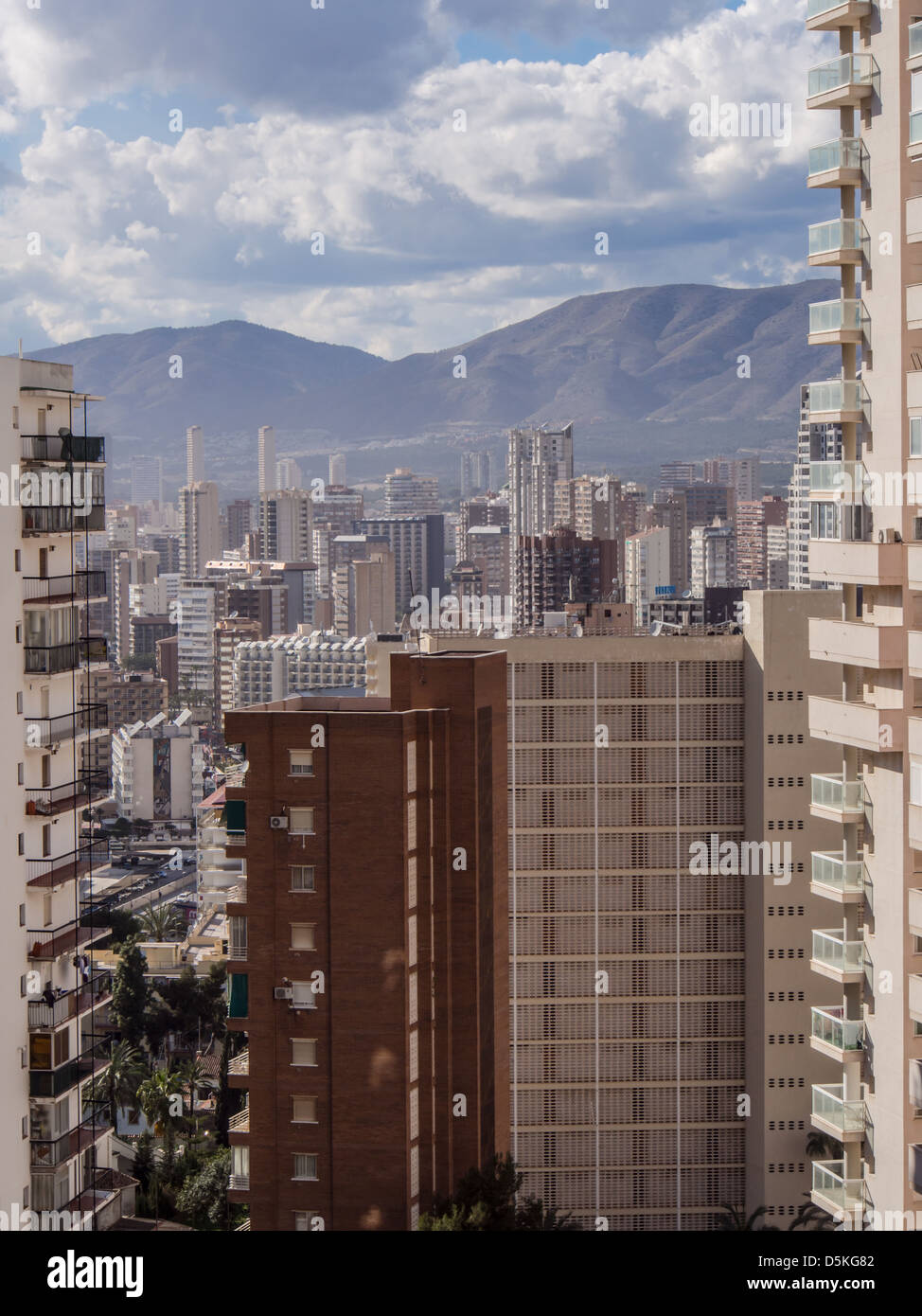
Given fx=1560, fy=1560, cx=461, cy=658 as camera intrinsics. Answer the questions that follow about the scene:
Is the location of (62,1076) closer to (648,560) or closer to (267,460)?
(648,560)

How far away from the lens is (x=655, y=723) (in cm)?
1207

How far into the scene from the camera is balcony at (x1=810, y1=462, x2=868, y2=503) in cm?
546

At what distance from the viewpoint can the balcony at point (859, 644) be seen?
5.18 m

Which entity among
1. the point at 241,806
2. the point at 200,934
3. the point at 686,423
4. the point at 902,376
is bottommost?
the point at 200,934

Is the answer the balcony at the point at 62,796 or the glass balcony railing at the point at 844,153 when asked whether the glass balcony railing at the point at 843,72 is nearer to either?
the glass balcony railing at the point at 844,153

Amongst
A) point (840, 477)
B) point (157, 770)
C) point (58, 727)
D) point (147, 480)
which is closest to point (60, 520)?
point (58, 727)

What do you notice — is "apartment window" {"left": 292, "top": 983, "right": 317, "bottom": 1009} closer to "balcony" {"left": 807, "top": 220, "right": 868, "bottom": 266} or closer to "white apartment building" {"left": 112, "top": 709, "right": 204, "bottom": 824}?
"balcony" {"left": 807, "top": 220, "right": 868, "bottom": 266}

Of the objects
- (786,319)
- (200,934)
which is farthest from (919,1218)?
(786,319)

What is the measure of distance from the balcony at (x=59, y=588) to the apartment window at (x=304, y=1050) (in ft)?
7.49

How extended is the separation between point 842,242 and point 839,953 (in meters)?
2.54

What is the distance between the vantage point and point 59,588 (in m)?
7.06

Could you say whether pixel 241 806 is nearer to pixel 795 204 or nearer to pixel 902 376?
pixel 902 376

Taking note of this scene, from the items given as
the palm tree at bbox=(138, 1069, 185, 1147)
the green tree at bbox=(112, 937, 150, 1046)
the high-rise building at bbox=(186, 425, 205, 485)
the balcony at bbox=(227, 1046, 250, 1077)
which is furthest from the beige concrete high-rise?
the high-rise building at bbox=(186, 425, 205, 485)
